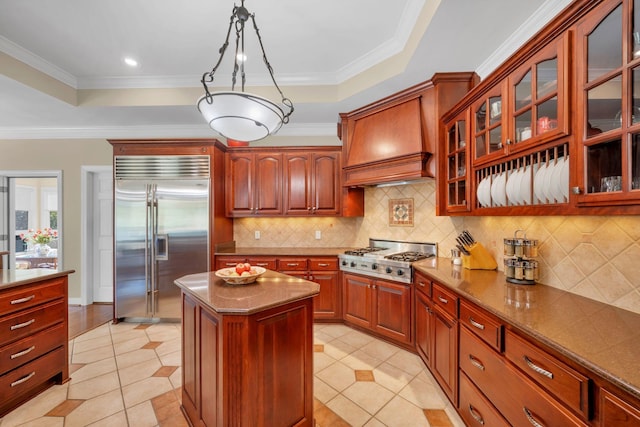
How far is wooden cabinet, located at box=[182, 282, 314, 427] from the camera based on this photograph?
4.34 ft

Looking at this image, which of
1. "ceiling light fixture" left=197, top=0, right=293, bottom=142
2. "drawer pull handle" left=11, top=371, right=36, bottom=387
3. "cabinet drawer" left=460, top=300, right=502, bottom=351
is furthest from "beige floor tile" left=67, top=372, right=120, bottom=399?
"cabinet drawer" left=460, top=300, right=502, bottom=351

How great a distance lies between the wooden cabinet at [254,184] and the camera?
3744mm

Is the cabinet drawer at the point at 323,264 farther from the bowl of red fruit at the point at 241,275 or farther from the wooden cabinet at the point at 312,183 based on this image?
the bowl of red fruit at the point at 241,275

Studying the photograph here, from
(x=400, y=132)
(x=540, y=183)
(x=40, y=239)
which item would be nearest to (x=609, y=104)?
(x=540, y=183)

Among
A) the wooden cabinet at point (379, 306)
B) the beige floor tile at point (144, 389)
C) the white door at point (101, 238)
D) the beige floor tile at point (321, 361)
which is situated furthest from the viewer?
the white door at point (101, 238)

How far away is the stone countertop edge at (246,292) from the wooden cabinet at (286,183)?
5.97 feet

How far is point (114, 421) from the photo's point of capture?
177cm

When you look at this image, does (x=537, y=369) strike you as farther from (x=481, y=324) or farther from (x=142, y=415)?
(x=142, y=415)

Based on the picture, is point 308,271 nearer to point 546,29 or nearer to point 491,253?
point 491,253

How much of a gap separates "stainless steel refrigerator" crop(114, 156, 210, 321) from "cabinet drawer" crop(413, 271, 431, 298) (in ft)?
8.32

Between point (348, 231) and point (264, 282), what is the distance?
2.22m

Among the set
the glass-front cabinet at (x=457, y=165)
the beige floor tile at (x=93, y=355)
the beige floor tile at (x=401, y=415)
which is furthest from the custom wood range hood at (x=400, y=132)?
the beige floor tile at (x=93, y=355)

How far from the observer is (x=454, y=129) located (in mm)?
2389

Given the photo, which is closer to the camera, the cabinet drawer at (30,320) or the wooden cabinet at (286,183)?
the cabinet drawer at (30,320)
